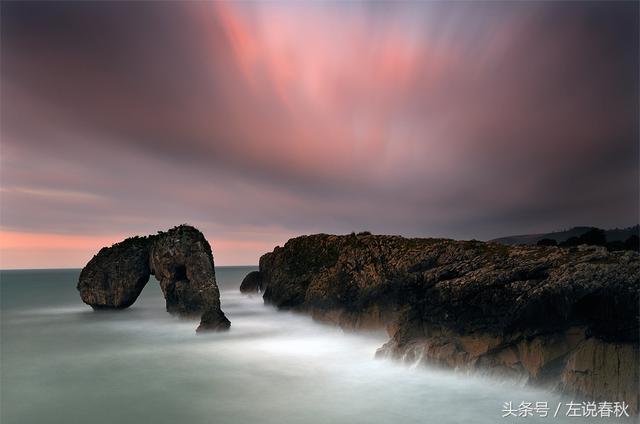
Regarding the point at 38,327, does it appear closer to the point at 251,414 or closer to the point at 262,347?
the point at 262,347

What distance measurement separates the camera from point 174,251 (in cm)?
4347

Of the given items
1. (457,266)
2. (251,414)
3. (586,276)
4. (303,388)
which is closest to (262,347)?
(303,388)

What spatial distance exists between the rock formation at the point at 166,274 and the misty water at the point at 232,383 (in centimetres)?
518

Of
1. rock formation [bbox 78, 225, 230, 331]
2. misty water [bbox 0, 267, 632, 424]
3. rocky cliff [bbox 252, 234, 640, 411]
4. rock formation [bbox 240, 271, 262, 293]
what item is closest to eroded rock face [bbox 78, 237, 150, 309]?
rock formation [bbox 78, 225, 230, 331]

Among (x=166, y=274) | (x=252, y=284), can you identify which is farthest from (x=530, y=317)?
(x=252, y=284)

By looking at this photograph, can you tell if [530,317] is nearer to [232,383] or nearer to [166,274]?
[232,383]

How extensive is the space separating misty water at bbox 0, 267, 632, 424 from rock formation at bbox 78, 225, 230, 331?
518 centimetres

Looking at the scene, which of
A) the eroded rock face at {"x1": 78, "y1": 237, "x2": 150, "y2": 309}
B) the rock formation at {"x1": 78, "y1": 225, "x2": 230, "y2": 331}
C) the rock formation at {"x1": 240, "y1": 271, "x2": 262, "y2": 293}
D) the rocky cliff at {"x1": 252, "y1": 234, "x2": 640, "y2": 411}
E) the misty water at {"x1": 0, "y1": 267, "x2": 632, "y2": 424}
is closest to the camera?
the rocky cliff at {"x1": 252, "y1": 234, "x2": 640, "y2": 411}

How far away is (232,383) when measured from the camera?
2192cm

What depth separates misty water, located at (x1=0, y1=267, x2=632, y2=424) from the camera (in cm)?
1761

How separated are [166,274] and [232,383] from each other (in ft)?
85.5

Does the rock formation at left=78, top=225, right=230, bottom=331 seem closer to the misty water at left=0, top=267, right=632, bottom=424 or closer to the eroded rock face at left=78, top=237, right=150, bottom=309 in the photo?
the eroded rock face at left=78, top=237, right=150, bottom=309

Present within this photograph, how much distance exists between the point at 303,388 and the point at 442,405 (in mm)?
7115

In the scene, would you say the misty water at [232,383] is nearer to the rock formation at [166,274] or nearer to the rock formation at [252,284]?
the rock formation at [166,274]
